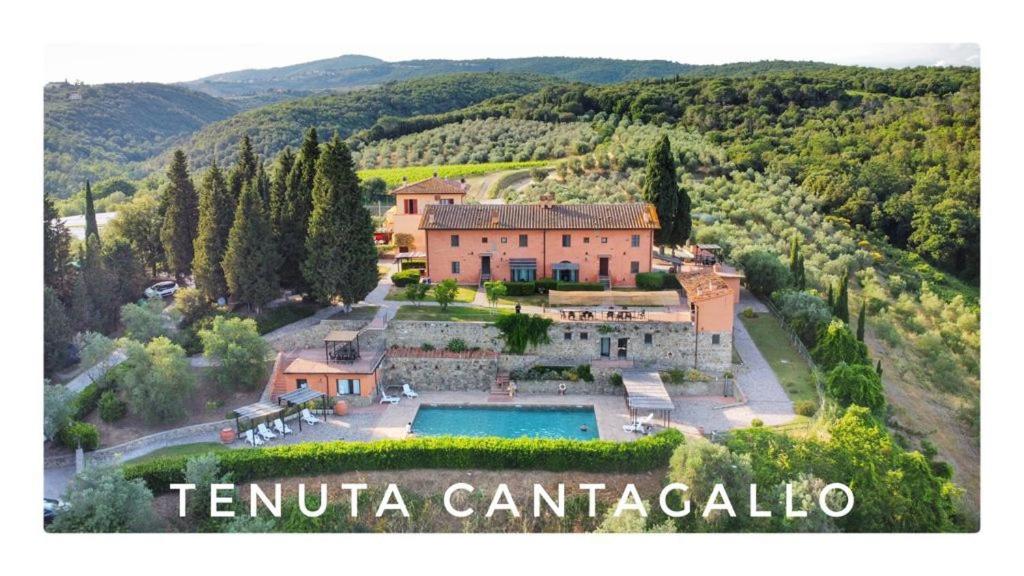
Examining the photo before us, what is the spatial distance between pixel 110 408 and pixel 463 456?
11235mm

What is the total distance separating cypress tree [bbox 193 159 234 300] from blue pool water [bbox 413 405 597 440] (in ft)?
33.0

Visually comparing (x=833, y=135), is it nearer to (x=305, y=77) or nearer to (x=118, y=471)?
(x=305, y=77)

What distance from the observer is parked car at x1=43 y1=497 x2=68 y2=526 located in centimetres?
1700

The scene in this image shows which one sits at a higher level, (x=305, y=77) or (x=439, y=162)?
(x=305, y=77)

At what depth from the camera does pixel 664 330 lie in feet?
82.5

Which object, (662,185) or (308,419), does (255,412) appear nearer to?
(308,419)

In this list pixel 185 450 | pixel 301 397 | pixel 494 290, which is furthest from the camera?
pixel 494 290

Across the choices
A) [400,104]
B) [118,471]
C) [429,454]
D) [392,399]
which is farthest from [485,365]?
→ [400,104]

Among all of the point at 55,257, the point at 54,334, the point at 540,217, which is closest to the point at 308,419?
the point at 54,334

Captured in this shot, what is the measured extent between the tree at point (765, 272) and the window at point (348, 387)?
16.9m

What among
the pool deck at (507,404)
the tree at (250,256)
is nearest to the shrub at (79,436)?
the tree at (250,256)

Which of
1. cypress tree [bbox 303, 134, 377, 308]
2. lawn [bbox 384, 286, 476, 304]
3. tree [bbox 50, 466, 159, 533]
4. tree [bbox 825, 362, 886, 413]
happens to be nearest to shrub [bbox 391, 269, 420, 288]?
lawn [bbox 384, 286, 476, 304]

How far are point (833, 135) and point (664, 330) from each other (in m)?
30.8

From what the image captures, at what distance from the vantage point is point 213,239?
28047 millimetres
